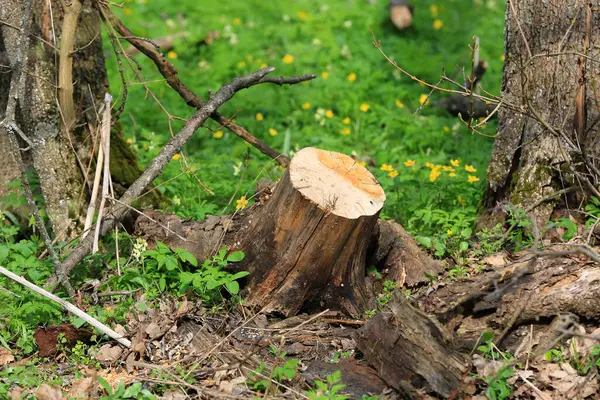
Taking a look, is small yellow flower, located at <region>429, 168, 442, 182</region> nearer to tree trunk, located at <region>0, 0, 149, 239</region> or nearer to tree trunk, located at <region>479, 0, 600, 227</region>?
tree trunk, located at <region>479, 0, 600, 227</region>

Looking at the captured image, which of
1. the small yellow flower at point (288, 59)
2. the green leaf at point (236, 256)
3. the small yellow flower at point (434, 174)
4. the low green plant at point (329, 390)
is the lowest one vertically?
the low green plant at point (329, 390)

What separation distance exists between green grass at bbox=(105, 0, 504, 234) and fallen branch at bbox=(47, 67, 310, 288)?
360 mm

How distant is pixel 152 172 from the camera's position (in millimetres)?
4582

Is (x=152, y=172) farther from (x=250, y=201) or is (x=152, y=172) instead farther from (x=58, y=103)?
(x=250, y=201)

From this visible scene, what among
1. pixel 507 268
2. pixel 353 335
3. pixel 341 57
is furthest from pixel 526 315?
pixel 341 57

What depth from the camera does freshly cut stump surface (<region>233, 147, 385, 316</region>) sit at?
404 centimetres

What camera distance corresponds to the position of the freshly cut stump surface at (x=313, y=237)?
4.04 m

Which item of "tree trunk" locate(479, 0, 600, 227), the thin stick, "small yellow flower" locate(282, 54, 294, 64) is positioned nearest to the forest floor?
"small yellow flower" locate(282, 54, 294, 64)

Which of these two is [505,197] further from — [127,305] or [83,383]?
[83,383]

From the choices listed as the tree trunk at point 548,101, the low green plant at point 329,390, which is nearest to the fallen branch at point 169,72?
the tree trunk at point 548,101

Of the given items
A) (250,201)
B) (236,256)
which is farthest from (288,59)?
(236,256)

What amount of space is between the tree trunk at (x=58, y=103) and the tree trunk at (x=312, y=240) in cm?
61

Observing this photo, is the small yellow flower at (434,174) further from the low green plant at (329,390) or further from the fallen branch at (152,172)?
the low green plant at (329,390)

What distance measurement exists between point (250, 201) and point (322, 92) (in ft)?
8.92
